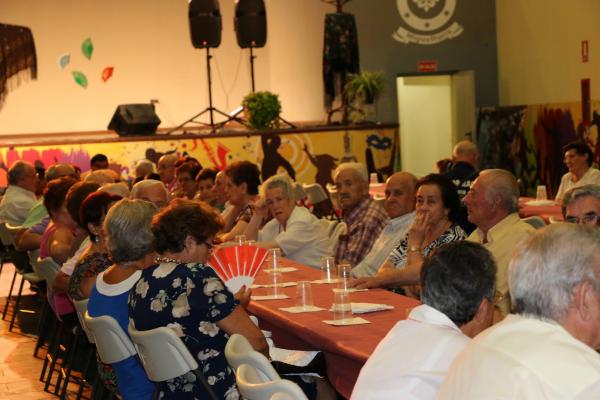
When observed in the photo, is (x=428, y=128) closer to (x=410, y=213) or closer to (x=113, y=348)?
(x=410, y=213)

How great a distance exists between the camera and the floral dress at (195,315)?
151 inches

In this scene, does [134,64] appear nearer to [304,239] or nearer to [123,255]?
[304,239]

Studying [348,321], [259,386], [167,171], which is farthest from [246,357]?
[167,171]

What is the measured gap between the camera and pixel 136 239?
15.0ft

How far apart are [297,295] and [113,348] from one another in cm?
113

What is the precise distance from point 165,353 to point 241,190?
14.5 ft

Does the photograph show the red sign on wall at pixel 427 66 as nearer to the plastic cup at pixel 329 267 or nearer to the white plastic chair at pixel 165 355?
the plastic cup at pixel 329 267

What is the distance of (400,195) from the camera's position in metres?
6.04

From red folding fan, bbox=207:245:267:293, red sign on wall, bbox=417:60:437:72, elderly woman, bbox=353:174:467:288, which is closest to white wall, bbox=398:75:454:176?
red sign on wall, bbox=417:60:437:72

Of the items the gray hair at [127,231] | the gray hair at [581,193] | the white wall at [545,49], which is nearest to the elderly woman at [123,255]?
the gray hair at [127,231]

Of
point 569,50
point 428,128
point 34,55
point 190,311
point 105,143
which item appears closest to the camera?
point 190,311

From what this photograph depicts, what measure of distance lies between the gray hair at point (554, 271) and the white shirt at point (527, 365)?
3cm

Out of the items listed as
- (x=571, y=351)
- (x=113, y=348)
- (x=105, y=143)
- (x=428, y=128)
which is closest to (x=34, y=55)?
(x=105, y=143)

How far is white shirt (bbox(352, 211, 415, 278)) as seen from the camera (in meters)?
5.93
